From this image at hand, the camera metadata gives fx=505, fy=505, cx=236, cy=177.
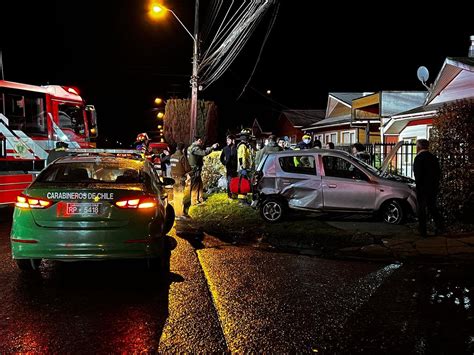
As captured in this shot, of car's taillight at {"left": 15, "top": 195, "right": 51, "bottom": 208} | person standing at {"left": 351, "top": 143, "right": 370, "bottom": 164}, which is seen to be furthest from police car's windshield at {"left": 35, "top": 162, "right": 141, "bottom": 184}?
person standing at {"left": 351, "top": 143, "right": 370, "bottom": 164}

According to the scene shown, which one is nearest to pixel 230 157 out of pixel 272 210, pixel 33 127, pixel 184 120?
pixel 272 210

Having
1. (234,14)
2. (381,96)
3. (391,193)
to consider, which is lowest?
(391,193)

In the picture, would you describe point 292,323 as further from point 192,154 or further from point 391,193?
point 192,154

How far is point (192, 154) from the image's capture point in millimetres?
13117

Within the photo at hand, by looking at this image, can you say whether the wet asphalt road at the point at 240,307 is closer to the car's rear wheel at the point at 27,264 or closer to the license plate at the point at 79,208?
the car's rear wheel at the point at 27,264

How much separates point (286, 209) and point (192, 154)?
3369 millimetres

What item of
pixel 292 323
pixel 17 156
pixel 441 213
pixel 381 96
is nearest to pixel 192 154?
pixel 17 156

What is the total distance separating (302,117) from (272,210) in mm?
27726

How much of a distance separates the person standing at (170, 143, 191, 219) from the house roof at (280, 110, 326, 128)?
24.1 metres

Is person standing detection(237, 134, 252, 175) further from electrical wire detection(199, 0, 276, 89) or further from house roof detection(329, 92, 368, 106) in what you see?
house roof detection(329, 92, 368, 106)

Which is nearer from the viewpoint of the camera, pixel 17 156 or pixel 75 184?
pixel 75 184

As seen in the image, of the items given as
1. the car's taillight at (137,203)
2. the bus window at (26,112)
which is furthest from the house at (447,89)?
the bus window at (26,112)

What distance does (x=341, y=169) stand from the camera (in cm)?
1070

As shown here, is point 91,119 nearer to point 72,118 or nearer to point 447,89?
point 72,118
